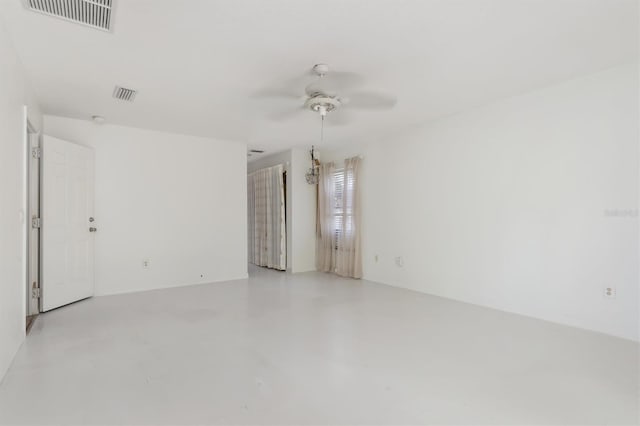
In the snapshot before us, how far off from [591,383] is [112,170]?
18.5 feet

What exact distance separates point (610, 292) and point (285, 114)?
12.6 feet

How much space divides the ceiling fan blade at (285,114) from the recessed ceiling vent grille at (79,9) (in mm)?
2062

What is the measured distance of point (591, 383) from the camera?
2.12 meters

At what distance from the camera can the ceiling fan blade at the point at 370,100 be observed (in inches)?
139

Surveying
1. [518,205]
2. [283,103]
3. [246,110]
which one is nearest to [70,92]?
[246,110]

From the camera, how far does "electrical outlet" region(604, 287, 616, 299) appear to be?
9.65ft

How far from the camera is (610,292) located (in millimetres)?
2959

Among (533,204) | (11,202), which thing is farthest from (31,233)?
(533,204)

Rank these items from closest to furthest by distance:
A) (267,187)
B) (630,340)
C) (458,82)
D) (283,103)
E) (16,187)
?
(16,187), (630,340), (458,82), (283,103), (267,187)

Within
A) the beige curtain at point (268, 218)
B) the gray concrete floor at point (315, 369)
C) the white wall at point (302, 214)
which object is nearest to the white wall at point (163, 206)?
the beige curtain at point (268, 218)

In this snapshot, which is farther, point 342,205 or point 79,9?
point 342,205

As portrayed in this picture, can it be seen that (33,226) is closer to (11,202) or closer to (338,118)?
(11,202)

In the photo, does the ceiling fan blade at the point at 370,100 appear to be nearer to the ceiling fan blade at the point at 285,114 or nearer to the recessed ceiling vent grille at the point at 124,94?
the ceiling fan blade at the point at 285,114

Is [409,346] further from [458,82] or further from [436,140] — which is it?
[436,140]
